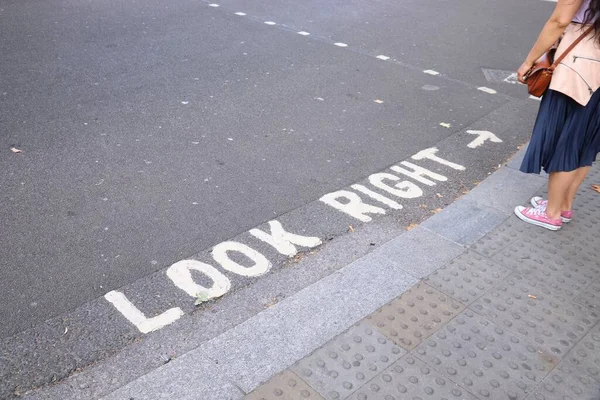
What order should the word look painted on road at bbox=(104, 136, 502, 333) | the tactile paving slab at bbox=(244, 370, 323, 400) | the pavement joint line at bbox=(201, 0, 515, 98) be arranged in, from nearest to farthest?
the tactile paving slab at bbox=(244, 370, 323, 400) → the word look painted on road at bbox=(104, 136, 502, 333) → the pavement joint line at bbox=(201, 0, 515, 98)

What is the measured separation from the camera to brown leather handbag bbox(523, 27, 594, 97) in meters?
4.09

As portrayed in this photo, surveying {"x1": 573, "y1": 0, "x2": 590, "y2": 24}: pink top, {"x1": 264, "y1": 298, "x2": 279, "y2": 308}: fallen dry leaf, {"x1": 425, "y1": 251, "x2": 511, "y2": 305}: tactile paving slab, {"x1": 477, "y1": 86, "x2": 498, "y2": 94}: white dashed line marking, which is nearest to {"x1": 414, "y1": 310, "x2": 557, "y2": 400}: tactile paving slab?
{"x1": 425, "y1": 251, "x2": 511, "y2": 305}: tactile paving slab

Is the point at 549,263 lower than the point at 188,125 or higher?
higher

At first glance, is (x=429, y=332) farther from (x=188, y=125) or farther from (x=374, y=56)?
(x=374, y=56)

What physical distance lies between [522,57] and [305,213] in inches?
239

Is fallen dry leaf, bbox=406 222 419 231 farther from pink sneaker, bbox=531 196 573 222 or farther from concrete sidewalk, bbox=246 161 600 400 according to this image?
pink sneaker, bbox=531 196 573 222

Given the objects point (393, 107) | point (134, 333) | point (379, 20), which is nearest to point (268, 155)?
point (393, 107)

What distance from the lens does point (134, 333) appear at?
344cm

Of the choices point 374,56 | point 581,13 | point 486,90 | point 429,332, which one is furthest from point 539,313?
point 374,56

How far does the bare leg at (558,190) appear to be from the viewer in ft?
14.4

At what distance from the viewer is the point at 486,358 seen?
3.24m

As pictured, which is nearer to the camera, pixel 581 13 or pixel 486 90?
pixel 581 13

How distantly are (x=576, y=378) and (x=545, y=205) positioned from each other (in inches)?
73.7

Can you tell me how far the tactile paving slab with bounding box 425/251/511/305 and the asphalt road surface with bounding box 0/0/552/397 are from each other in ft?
2.32
